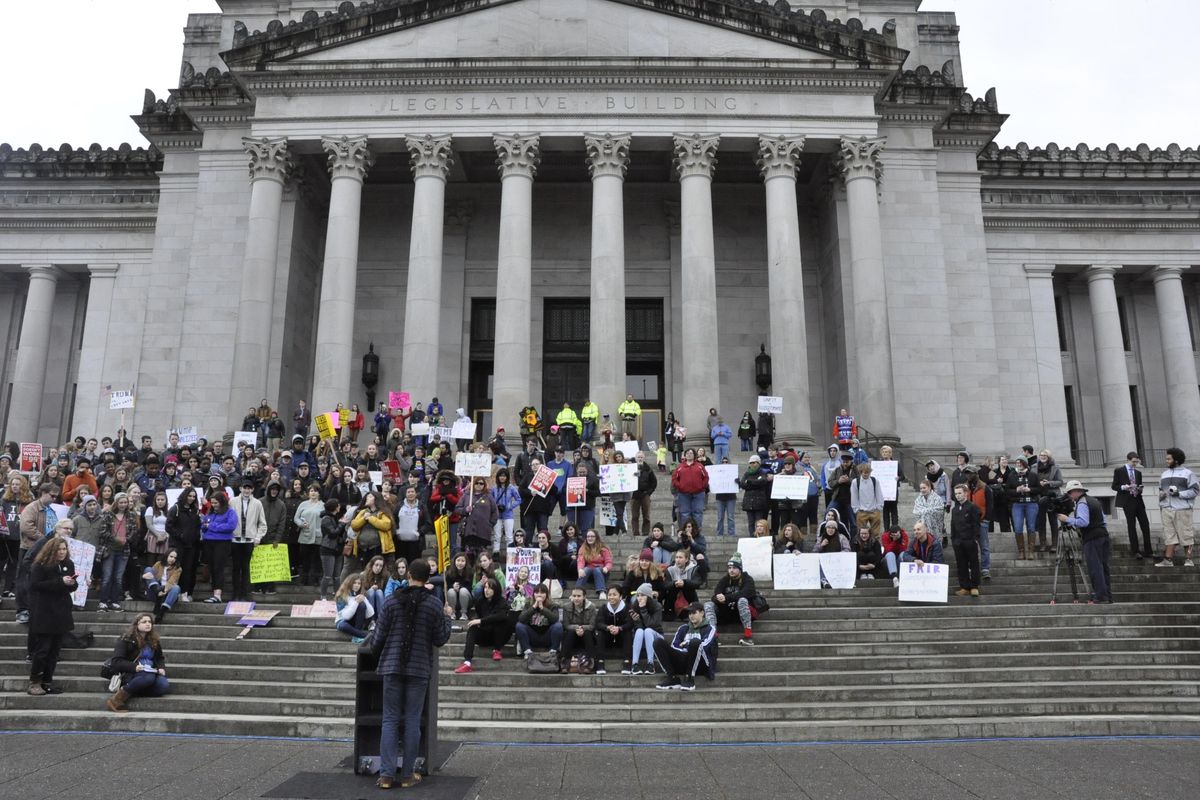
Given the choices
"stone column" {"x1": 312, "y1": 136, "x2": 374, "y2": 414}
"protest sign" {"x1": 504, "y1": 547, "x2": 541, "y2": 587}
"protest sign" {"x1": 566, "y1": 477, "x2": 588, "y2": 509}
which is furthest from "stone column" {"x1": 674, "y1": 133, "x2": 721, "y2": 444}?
"protest sign" {"x1": 504, "y1": 547, "x2": 541, "y2": 587}

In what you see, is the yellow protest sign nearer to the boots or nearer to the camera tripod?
the boots

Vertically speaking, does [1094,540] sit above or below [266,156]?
below

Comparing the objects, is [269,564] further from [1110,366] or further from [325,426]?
[1110,366]

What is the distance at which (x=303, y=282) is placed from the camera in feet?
109

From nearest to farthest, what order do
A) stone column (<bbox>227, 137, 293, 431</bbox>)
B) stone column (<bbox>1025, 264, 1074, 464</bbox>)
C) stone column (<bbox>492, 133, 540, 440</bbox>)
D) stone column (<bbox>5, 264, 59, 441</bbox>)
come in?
stone column (<bbox>492, 133, 540, 440</bbox>), stone column (<bbox>227, 137, 293, 431</bbox>), stone column (<bbox>1025, 264, 1074, 464</bbox>), stone column (<bbox>5, 264, 59, 441</bbox>)

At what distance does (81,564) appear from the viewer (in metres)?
15.1

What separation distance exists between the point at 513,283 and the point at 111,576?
52.1ft

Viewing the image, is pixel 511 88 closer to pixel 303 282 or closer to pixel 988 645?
pixel 303 282

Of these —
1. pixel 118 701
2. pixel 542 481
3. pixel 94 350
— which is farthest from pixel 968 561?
pixel 94 350

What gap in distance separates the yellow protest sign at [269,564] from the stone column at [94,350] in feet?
68.9

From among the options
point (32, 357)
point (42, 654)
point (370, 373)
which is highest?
point (32, 357)

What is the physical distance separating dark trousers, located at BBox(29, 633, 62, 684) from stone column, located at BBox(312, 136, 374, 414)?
14.9 metres

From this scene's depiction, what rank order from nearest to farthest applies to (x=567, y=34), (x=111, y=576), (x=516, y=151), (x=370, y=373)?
(x=111, y=576) < (x=516, y=151) < (x=567, y=34) < (x=370, y=373)

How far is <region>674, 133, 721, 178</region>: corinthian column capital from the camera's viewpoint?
97.6ft
